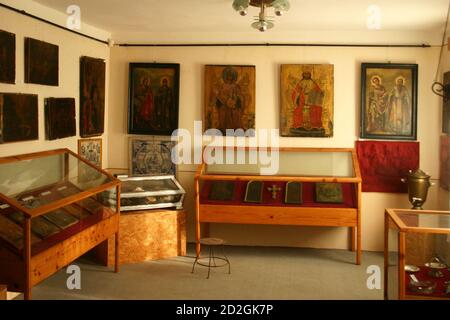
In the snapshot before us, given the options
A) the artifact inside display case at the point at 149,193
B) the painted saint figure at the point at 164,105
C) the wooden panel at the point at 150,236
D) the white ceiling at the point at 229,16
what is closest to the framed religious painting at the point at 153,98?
the painted saint figure at the point at 164,105

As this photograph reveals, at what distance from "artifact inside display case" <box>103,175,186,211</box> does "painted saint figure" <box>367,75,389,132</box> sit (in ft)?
9.99

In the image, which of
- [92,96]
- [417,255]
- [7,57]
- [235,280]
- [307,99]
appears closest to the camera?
[417,255]

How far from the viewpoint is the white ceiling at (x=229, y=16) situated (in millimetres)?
6480

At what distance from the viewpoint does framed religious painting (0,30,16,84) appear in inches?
223

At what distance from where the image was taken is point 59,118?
7.03 metres

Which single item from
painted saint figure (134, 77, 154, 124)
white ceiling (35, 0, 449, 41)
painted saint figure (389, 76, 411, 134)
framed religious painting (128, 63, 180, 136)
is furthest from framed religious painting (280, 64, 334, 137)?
painted saint figure (134, 77, 154, 124)

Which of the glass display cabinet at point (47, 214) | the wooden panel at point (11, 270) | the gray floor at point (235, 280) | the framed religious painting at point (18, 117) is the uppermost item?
the framed religious painting at point (18, 117)

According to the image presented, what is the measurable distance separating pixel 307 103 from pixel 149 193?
8.92 ft

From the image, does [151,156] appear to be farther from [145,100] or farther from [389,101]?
[389,101]

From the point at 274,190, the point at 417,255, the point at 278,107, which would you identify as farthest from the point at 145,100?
the point at 417,255

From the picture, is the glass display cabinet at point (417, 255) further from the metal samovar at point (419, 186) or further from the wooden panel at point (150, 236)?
the wooden panel at point (150, 236)

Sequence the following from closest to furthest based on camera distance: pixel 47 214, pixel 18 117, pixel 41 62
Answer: pixel 47 214 → pixel 18 117 → pixel 41 62

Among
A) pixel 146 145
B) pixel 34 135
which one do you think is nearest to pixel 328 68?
pixel 146 145

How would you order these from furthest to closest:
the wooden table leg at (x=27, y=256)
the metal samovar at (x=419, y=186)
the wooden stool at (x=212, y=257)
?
the metal samovar at (x=419, y=186), the wooden stool at (x=212, y=257), the wooden table leg at (x=27, y=256)
